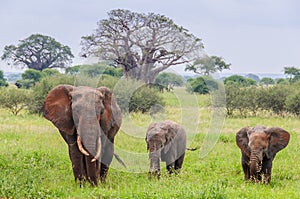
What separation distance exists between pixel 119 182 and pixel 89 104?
2112mm

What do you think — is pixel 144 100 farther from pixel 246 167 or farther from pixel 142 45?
pixel 246 167

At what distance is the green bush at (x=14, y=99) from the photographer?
2597 cm

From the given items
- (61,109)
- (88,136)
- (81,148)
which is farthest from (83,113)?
(61,109)

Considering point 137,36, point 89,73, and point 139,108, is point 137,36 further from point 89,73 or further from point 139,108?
point 89,73

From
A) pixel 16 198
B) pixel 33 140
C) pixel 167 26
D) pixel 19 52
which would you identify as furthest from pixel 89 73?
pixel 19 52

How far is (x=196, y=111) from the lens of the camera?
15.2 meters

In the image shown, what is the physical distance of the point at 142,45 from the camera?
20.4 m

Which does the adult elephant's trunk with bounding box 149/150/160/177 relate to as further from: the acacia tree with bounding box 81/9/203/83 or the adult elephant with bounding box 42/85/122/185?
the acacia tree with bounding box 81/9/203/83

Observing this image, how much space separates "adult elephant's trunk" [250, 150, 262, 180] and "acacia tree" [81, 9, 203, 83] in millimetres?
6827

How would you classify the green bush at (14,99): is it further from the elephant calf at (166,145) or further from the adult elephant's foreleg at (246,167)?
the adult elephant's foreleg at (246,167)

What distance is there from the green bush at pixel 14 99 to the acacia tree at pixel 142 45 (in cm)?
428

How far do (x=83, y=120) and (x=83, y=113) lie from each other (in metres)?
0.16

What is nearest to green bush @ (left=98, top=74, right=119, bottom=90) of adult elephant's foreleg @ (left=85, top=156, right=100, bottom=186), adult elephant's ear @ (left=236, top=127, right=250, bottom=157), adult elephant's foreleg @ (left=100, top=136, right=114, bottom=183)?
adult elephant's foreleg @ (left=100, top=136, right=114, bottom=183)

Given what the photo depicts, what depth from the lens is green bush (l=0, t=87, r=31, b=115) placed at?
2597 cm
